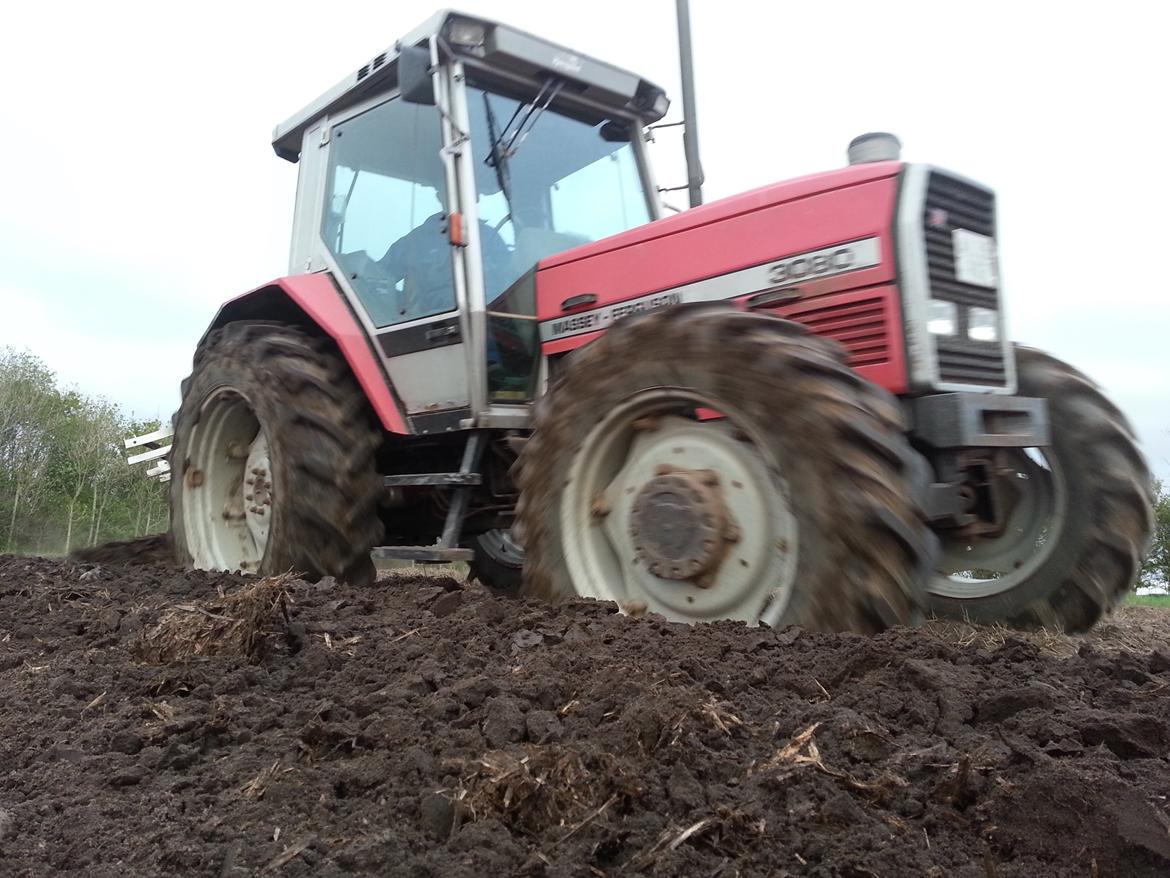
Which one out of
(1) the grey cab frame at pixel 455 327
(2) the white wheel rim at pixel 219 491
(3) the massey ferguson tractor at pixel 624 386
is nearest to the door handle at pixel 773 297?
(3) the massey ferguson tractor at pixel 624 386

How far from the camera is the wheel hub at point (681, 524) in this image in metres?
2.72

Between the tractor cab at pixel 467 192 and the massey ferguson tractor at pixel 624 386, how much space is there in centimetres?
1

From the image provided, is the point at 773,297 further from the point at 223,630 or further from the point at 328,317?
the point at 328,317

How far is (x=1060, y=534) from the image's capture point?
3359 mm

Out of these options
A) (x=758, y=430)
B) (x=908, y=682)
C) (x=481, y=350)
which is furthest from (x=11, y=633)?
(x=908, y=682)

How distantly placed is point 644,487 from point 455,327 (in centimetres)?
152

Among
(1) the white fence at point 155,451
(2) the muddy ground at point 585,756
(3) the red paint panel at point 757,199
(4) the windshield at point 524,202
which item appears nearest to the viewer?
(2) the muddy ground at point 585,756

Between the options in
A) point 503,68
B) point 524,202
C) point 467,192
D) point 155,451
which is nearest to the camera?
point 467,192

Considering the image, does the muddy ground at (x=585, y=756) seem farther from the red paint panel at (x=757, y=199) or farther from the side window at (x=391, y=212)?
the side window at (x=391, y=212)

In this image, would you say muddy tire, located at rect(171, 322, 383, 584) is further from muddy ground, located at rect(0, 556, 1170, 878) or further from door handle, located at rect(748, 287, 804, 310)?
door handle, located at rect(748, 287, 804, 310)

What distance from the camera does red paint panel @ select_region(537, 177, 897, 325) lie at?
2.93 metres

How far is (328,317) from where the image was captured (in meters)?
4.42

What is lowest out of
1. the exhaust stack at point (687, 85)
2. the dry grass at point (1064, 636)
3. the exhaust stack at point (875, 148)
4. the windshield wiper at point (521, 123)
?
the dry grass at point (1064, 636)

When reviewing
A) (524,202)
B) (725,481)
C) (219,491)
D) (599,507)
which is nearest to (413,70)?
(524,202)
